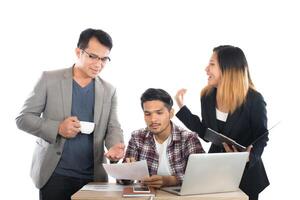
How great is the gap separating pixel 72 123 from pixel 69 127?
25 millimetres

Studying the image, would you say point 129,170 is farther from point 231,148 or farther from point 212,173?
point 231,148

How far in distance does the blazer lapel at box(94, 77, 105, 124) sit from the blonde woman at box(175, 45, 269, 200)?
1.93ft

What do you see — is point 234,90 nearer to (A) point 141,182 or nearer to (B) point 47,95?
(A) point 141,182

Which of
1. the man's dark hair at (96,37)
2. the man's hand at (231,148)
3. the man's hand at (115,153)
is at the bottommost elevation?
the man's hand at (115,153)

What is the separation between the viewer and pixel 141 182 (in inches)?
95.9

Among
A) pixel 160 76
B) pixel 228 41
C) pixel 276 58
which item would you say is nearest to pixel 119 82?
pixel 160 76

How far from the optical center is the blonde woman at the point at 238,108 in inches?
101

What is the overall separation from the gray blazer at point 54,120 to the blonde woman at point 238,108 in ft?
1.84

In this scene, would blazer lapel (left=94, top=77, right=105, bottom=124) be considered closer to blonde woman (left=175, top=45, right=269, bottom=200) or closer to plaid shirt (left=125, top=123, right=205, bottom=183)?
plaid shirt (left=125, top=123, right=205, bottom=183)

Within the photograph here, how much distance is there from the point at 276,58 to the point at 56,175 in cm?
180

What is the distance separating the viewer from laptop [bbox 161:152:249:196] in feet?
6.93

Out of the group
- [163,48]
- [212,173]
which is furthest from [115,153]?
[163,48]

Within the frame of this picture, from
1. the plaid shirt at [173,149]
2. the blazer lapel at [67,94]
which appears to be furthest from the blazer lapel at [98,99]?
the plaid shirt at [173,149]

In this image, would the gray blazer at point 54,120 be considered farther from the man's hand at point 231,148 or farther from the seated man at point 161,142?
the man's hand at point 231,148
